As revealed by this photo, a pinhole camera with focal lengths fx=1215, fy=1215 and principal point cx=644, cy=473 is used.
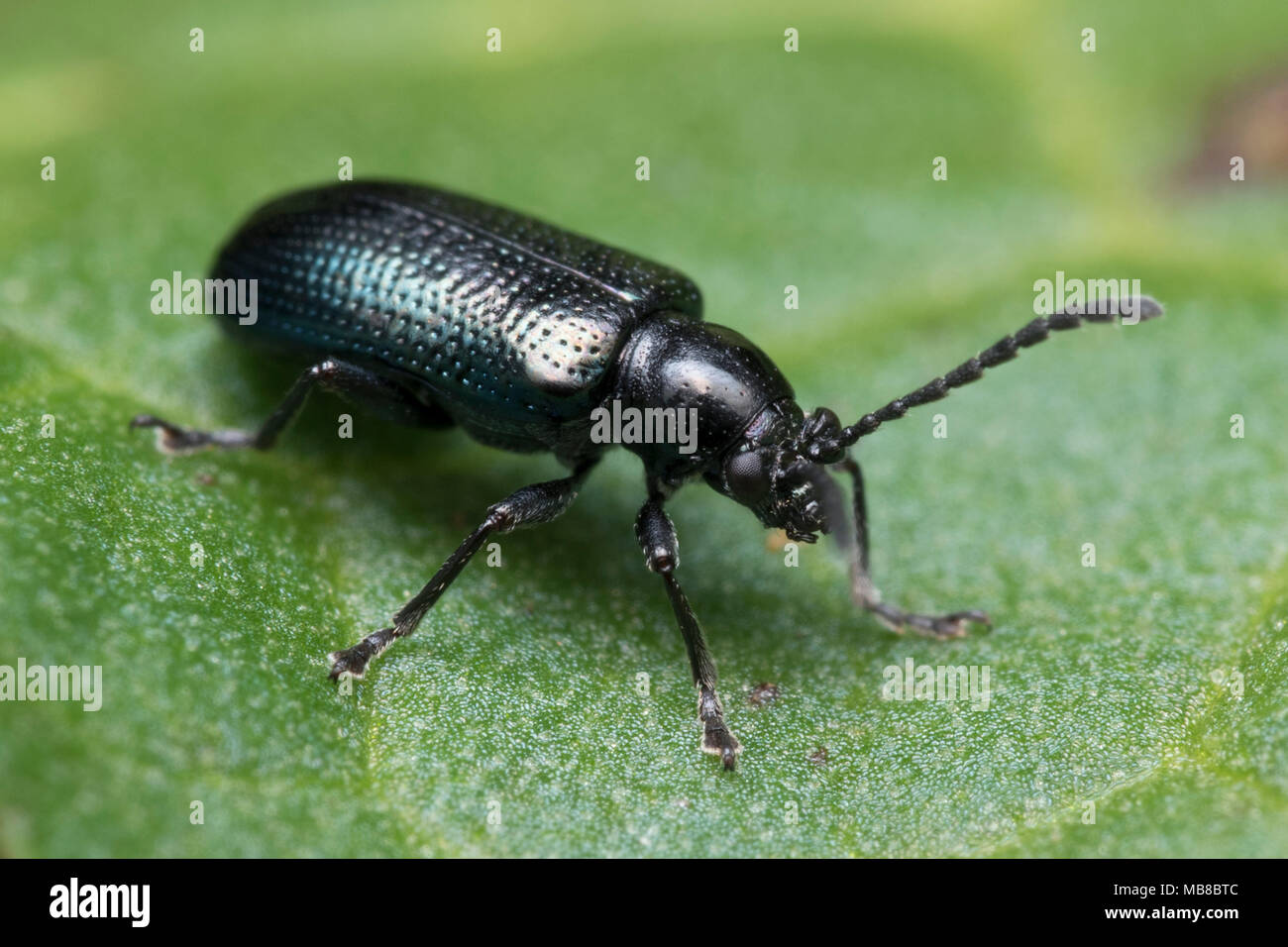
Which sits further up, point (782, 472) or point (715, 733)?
point (782, 472)

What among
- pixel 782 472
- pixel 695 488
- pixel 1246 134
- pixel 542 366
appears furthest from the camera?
pixel 1246 134

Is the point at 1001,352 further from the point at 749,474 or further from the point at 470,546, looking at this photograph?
the point at 470,546

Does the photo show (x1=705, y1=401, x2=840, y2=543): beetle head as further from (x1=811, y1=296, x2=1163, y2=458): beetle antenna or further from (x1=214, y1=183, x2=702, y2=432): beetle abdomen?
(x1=214, y1=183, x2=702, y2=432): beetle abdomen

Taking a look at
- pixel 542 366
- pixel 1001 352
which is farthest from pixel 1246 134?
pixel 542 366

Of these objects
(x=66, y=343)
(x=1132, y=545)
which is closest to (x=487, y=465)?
(x=66, y=343)

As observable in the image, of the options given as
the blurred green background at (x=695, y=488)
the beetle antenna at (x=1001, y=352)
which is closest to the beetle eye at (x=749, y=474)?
the beetle antenna at (x=1001, y=352)

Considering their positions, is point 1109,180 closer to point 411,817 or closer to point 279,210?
point 279,210
